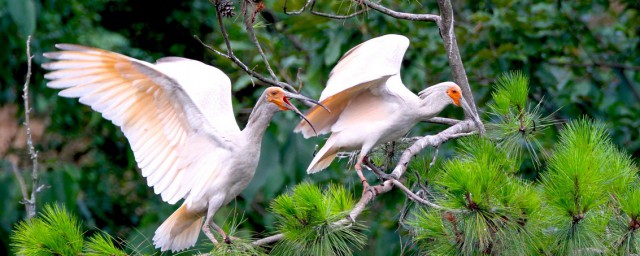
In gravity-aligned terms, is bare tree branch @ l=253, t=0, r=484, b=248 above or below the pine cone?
below

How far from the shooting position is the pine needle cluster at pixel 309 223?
322cm

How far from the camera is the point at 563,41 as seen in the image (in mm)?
6605

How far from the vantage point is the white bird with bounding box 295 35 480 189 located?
4301 millimetres

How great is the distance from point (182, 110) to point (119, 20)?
11.1 ft

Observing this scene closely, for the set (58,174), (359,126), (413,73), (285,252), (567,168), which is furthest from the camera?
(413,73)

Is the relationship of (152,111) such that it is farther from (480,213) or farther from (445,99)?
(480,213)

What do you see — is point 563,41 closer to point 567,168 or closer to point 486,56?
point 486,56

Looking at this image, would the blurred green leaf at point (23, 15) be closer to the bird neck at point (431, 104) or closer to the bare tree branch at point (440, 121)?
the bare tree branch at point (440, 121)

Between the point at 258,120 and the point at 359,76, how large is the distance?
0.52 m

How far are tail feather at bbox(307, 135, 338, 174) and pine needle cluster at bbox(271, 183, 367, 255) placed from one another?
107 cm

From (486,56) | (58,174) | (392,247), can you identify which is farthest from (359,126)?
(486,56)

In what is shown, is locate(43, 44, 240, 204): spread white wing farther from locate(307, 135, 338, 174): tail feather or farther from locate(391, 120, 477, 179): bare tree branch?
locate(391, 120, 477, 179): bare tree branch

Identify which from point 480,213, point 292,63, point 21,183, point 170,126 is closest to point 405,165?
point 170,126

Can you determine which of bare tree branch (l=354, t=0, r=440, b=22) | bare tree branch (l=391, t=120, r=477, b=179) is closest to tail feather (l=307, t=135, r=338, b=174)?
bare tree branch (l=391, t=120, r=477, b=179)
